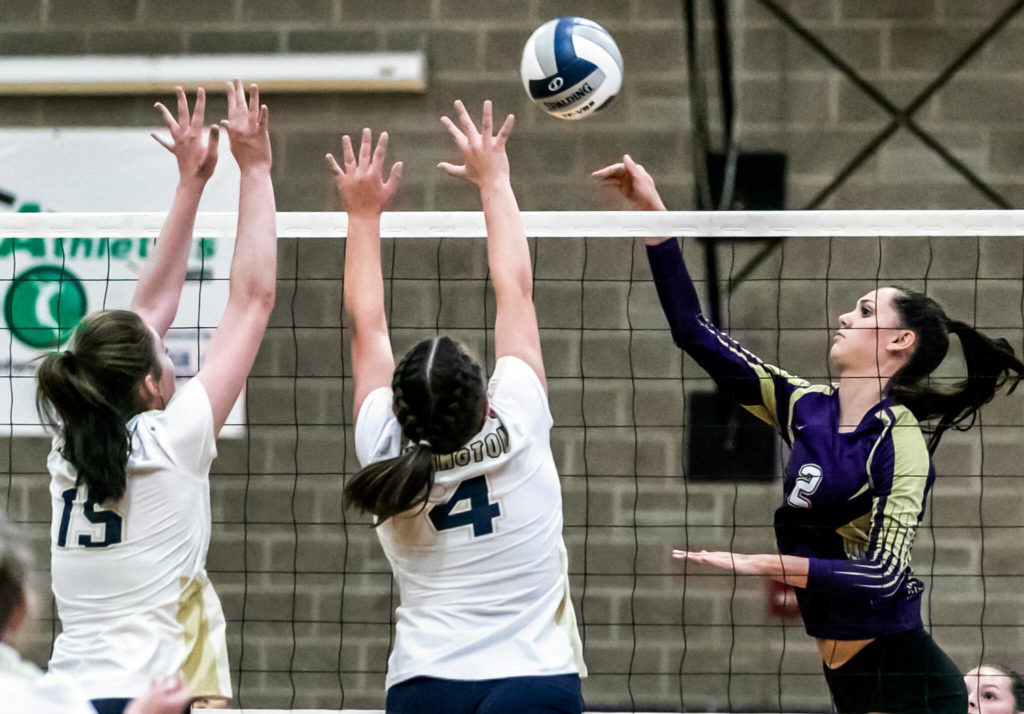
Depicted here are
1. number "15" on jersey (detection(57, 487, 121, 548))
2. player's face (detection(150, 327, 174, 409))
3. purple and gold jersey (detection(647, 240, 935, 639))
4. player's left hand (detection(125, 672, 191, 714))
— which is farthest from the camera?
purple and gold jersey (detection(647, 240, 935, 639))

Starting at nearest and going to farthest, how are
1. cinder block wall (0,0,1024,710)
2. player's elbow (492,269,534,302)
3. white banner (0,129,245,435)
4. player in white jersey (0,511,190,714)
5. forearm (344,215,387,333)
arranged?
player in white jersey (0,511,190,714)
player's elbow (492,269,534,302)
forearm (344,215,387,333)
cinder block wall (0,0,1024,710)
white banner (0,129,245,435)

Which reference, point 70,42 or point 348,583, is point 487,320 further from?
point 70,42

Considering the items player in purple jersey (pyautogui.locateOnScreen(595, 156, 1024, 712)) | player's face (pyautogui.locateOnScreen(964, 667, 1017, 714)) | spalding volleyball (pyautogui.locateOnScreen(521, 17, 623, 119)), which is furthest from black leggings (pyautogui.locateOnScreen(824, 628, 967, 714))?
spalding volleyball (pyautogui.locateOnScreen(521, 17, 623, 119))

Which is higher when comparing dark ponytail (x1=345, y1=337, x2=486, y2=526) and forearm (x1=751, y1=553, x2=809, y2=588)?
dark ponytail (x1=345, y1=337, x2=486, y2=526)

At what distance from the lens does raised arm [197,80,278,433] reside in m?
2.52

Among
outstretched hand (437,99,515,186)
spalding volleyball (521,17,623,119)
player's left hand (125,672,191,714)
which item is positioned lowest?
player's left hand (125,672,191,714)

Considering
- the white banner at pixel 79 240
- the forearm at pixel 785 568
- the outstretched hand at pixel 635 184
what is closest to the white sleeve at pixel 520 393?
the forearm at pixel 785 568

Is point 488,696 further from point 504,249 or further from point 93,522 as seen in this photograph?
point 504,249

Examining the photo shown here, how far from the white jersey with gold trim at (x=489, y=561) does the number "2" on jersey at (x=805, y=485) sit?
3.41 feet

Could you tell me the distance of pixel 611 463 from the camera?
5.49m

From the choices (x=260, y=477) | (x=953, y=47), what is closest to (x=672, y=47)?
(x=953, y=47)

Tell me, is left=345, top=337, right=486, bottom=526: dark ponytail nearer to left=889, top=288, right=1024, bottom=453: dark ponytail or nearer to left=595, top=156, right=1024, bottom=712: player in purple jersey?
left=595, top=156, right=1024, bottom=712: player in purple jersey

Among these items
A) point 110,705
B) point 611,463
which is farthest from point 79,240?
point 110,705

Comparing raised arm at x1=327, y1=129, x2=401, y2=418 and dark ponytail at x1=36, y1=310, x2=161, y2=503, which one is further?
raised arm at x1=327, y1=129, x2=401, y2=418
